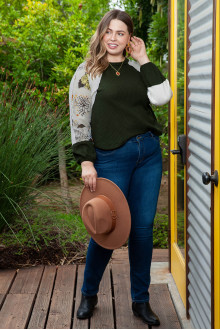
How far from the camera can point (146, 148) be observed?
9.32 feet

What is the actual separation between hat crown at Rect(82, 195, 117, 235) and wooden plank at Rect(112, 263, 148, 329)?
22.9 inches

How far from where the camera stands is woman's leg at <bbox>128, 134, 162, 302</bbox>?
2.88 meters

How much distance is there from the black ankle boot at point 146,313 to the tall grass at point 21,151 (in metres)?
1.28

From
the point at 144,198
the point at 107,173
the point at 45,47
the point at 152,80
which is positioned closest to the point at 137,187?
the point at 144,198

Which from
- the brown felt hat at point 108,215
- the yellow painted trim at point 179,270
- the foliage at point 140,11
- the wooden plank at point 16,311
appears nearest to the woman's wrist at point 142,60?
the brown felt hat at point 108,215

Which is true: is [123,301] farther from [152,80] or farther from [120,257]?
[152,80]

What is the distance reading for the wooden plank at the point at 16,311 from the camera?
3.03 meters

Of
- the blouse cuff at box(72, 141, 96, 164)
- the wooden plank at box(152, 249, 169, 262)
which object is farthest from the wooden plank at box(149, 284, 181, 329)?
the blouse cuff at box(72, 141, 96, 164)

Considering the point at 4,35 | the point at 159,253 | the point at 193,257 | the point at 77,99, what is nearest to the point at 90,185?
the point at 77,99

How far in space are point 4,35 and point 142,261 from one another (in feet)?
11.7

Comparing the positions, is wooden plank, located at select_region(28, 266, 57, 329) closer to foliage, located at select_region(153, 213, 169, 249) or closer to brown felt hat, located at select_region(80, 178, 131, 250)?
brown felt hat, located at select_region(80, 178, 131, 250)

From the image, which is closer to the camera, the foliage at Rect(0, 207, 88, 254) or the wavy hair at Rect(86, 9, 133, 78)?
the wavy hair at Rect(86, 9, 133, 78)

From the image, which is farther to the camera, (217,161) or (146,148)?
(146,148)

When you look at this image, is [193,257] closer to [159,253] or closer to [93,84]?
[93,84]
